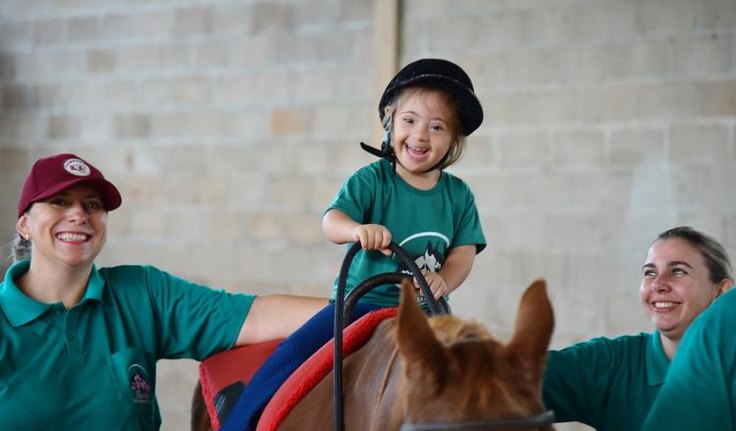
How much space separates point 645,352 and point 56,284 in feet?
4.68

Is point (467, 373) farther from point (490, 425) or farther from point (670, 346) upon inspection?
point (670, 346)

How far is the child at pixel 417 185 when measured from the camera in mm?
2135

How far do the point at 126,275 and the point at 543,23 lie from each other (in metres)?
2.55

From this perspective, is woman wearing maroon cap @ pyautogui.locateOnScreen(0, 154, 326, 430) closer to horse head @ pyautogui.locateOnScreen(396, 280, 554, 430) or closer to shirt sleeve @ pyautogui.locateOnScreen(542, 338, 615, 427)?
shirt sleeve @ pyautogui.locateOnScreen(542, 338, 615, 427)

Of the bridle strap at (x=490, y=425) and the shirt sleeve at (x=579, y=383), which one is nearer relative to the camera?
the bridle strap at (x=490, y=425)

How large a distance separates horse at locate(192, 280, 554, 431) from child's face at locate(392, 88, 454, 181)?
0.80m

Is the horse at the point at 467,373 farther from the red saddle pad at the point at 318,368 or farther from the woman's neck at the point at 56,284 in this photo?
the woman's neck at the point at 56,284

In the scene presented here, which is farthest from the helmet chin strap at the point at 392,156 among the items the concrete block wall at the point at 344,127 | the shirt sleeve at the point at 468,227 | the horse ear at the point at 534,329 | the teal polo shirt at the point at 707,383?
the concrete block wall at the point at 344,127

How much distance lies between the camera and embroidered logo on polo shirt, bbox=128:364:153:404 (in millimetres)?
2324

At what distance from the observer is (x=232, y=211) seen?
515cm

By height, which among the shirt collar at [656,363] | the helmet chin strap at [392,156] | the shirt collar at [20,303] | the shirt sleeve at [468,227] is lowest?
the shirt collar at [656,363]

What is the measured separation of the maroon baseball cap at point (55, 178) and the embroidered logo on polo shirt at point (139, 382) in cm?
46

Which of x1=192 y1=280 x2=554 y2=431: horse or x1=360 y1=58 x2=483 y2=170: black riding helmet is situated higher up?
x1=360 y1=58 x2=483 y2=170: black riding helmet

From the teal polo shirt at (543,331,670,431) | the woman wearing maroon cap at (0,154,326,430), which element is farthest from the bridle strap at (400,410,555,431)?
the woman wearing maroon cap at (0,154,326,430)
